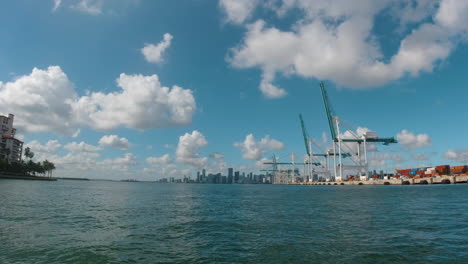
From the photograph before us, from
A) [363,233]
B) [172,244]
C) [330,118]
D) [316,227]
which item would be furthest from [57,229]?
[330,118]

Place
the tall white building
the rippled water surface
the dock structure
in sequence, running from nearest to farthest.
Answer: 1. the rippled water surface
2. the dock structure
3. the tall white building

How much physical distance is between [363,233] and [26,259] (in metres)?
19.6

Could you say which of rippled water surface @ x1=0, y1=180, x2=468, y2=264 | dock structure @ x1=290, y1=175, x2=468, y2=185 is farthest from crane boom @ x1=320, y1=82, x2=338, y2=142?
rippled water surface @ x1=0, y1=180, x2=468, y2=264

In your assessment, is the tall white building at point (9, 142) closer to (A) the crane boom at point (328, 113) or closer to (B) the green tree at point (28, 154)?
(B) the green tree at point (28, 154)

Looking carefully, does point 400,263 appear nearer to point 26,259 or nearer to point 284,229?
point 284,229

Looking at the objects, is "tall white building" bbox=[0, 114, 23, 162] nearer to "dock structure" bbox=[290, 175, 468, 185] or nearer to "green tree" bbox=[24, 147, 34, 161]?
"green tree" bbox=[24, 147, 34, 161]

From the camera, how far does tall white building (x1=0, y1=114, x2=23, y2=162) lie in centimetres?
16031

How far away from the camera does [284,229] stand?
2072 centimetres

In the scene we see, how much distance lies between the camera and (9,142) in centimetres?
16675

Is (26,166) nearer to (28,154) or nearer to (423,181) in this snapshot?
(28,154)

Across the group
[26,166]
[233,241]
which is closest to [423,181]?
[233,241]

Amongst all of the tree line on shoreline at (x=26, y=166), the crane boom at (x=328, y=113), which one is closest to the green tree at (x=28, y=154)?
the tree line on shoreline at (x=26, y=166)

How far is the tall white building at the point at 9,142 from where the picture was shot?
6312 inches

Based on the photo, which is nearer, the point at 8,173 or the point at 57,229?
the point at 57,229
